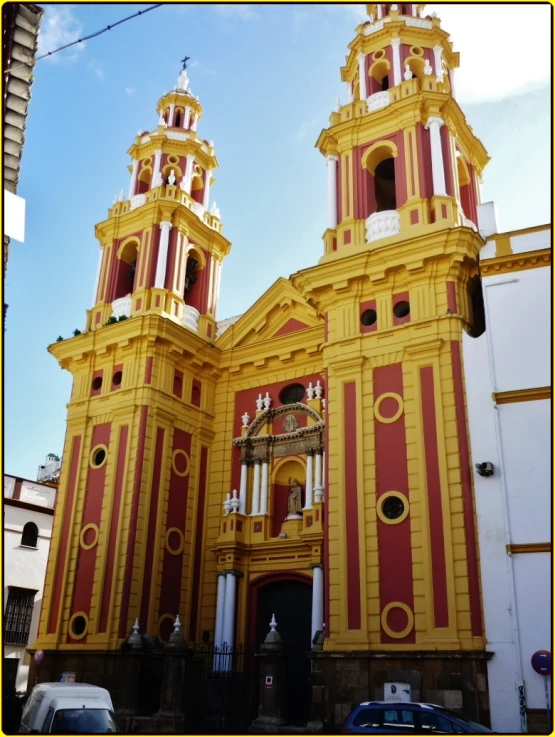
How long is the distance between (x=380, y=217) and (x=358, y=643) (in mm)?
11358

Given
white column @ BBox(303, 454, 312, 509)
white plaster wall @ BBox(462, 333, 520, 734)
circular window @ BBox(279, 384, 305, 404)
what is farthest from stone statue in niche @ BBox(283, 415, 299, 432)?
white plaster wall @ BBox(462, 333, 520, 734)

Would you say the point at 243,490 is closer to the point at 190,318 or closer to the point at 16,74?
Answer: the point at 190,318

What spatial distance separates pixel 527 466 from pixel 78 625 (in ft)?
43.4

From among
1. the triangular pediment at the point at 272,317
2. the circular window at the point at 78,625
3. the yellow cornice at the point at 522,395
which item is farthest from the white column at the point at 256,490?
the yellow cornice at the point at 522,395

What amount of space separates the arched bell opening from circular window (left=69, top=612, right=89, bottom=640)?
11.0 m

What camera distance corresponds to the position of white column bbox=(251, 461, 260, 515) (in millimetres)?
22781

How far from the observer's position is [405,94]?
2228 centimetres

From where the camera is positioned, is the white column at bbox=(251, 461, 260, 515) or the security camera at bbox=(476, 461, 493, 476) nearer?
the security camera at bbox=(476, 461, 493, 476)

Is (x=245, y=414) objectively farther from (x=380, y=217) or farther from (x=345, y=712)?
(x=345, y=712)

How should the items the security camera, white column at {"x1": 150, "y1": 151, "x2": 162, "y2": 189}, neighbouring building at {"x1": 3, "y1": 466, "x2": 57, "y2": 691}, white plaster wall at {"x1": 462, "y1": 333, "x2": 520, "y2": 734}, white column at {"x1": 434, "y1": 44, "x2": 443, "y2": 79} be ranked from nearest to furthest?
white plaster wall at {"x1": 462, "y1": 333, "x2": 520, "y2": 734} → the security camera → white column at {"x1": 434, "y1": 44, "x2": 443, "y2": 79} → white column at {"x1": 150, "y1": 151, "x2": 162, "y2": 189} → neighbouring building at {"x1": 3, "y1": 466, "x2": 57, "y2": 691}

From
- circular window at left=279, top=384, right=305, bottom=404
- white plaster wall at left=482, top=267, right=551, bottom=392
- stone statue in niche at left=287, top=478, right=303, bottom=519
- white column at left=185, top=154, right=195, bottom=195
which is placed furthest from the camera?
white column at left=185, top=154, right=195, bottom=195

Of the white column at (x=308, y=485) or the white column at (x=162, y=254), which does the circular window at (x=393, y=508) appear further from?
the white column at (x=162, y=254)

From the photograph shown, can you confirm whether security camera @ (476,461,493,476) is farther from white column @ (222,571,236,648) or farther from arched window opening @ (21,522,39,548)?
arched window opening @ (21,522,39,548)

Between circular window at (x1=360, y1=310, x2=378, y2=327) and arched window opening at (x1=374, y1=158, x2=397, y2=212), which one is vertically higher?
arched window opening at (x1=374, y1=158, x2=397, y2=212)
